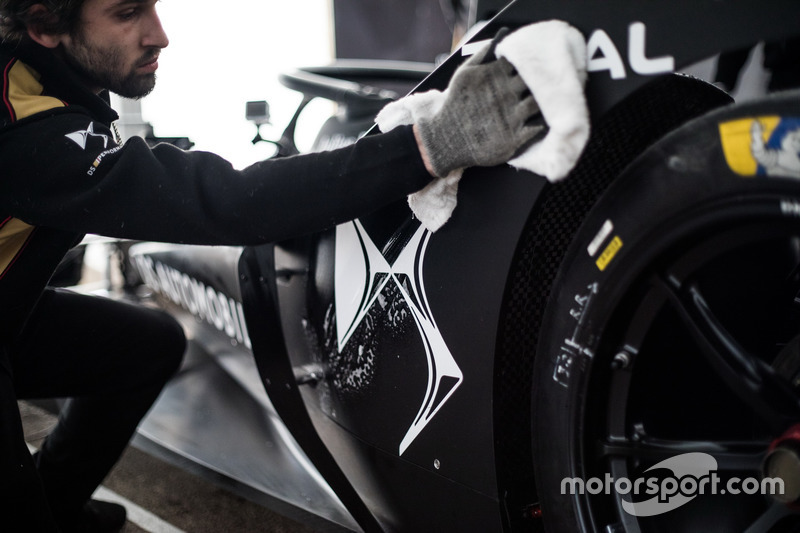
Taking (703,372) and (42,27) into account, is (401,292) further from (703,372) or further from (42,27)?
(42,27)

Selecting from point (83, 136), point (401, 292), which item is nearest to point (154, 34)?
point (83, 136)

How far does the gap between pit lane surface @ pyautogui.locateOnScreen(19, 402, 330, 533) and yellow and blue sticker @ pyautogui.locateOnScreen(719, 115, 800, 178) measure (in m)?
1.08

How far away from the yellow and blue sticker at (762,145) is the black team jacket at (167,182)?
0.37 m

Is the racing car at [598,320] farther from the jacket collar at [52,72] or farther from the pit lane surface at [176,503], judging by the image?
the jacket collar at [52,72]

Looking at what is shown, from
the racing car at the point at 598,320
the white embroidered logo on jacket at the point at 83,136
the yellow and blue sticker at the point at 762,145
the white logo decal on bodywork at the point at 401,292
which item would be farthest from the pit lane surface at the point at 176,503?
the yellow and blue sticker at the point at 762,145

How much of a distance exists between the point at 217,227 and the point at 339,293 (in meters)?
0.22

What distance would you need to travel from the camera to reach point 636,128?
0.75 metres

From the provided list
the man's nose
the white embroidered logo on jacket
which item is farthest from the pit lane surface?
the man's nose

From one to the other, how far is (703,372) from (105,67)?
1120 millimetres

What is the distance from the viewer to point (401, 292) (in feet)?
3.04

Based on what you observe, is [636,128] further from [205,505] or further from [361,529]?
[205,505]

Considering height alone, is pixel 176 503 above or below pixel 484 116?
below

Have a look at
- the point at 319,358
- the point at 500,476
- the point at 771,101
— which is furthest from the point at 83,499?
the point at 771,101

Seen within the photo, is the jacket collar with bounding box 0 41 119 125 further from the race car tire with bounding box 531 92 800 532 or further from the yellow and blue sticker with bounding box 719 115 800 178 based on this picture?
the yellow and blue sticker with bounding box 719 115 800 178
